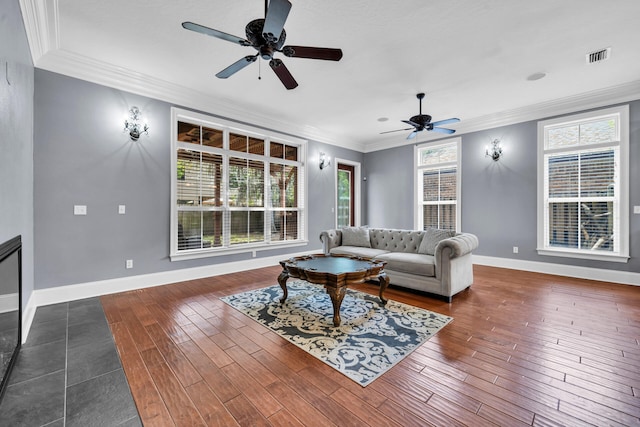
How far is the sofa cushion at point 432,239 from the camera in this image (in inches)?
154

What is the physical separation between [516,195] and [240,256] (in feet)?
17.8

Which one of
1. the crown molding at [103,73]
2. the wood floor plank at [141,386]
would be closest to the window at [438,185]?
the crown molding at [103,73]

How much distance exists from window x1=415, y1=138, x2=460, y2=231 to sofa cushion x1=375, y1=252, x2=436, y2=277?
9.04 feet

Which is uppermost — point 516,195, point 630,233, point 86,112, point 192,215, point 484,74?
point 484,74

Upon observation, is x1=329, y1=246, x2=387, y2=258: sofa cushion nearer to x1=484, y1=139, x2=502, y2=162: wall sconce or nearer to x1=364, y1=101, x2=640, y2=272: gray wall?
x1=364, y1=101, x2=640, y2=272: gray wall

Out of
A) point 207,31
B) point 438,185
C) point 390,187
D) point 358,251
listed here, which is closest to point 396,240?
point 358,251

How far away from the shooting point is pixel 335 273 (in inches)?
110

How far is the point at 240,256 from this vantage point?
5070mm

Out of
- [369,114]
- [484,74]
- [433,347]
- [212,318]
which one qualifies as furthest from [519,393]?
[369,114]

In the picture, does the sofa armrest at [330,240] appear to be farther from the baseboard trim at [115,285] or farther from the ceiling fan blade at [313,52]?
the ceiling fan blade at [313,52]

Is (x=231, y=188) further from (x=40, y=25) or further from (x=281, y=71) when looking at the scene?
(x=40, y=25)

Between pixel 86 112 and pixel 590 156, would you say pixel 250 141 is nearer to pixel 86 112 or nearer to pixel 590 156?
pixel 86 112

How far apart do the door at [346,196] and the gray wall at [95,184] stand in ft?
13.4

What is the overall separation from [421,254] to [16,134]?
4612 mm
